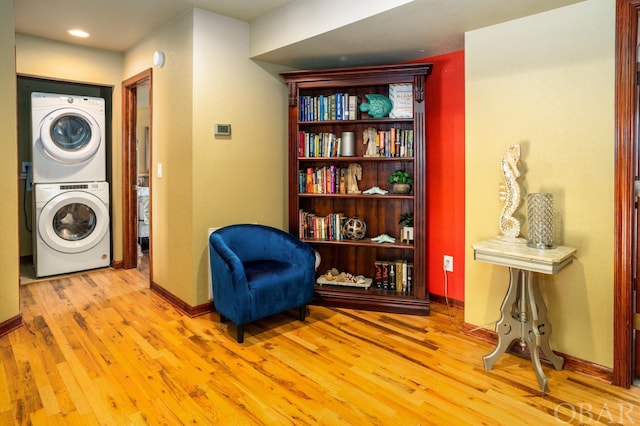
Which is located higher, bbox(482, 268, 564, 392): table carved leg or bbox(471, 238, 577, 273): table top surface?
bbox(471, 238, 577, 273): table top surface

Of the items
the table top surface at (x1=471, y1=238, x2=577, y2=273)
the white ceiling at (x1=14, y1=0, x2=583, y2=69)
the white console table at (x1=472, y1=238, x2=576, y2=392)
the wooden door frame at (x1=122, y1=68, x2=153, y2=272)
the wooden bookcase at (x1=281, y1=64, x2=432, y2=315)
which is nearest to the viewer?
the table top surface at (x1=471, y1=238, x2=577, y2=273)

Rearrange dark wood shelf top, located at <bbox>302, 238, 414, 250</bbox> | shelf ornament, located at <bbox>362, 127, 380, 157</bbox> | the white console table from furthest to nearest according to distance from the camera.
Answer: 1. shelf ornament, located at <bbox>362, 127, 380, 157</bbox>
2. dark wood shelf top, located at <bbox>302, 238, 414, 250</bbox>
3. the white console table

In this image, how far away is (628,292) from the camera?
216cm

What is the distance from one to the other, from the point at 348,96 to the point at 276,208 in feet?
3.95

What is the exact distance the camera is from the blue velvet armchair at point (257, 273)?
8.90 feet

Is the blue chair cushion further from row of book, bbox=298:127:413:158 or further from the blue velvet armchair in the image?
row of book, bbox=298:127:413:158

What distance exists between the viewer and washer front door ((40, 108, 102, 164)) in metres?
4.09

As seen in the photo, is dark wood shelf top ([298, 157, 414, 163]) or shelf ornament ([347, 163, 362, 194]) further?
shelf ornament ([347, 163, 362, 194])

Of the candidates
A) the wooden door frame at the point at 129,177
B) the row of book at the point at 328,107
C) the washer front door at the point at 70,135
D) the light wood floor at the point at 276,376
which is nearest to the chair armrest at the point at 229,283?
the light wood floor at the point at 276,376

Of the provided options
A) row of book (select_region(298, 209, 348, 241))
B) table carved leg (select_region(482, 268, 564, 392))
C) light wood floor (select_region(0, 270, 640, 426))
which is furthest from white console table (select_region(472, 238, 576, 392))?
row of book (select_region(298, 209, 348, 241))

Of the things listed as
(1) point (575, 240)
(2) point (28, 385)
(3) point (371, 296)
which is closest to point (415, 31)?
(1) point (575, 240)

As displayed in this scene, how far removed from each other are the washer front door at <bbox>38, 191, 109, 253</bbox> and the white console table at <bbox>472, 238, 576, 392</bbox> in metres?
3.96

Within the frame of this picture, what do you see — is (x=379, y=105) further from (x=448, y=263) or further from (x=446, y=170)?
(x=448, y=263)

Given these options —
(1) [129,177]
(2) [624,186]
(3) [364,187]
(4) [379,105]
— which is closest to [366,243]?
(3) [364,187]
